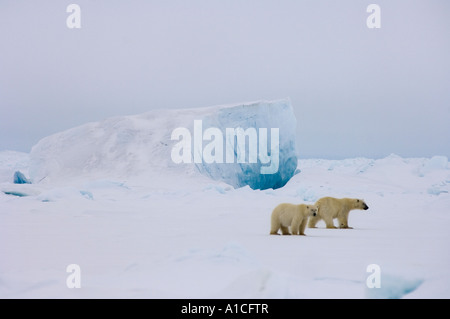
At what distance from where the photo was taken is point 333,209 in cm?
682

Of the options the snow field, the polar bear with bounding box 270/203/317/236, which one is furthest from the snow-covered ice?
the polar bear with bounding box 270/203/317/236

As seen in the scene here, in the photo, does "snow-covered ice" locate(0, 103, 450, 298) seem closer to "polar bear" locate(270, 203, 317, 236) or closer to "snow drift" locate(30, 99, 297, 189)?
"polar bear" locate(270, 203, 317, 236)

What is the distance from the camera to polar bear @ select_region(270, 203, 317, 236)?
19.0 ft

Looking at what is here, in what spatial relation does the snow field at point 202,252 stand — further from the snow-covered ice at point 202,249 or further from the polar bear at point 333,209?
the polar bear at point 333,209

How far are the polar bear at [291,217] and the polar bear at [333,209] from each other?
95 centimetres

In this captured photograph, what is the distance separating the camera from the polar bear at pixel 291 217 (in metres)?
5.78

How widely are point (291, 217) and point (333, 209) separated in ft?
4.14

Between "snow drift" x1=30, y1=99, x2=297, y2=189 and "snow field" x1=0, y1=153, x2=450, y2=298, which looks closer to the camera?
"snow field" x1=0, y1=153, x2=450, y2=298
